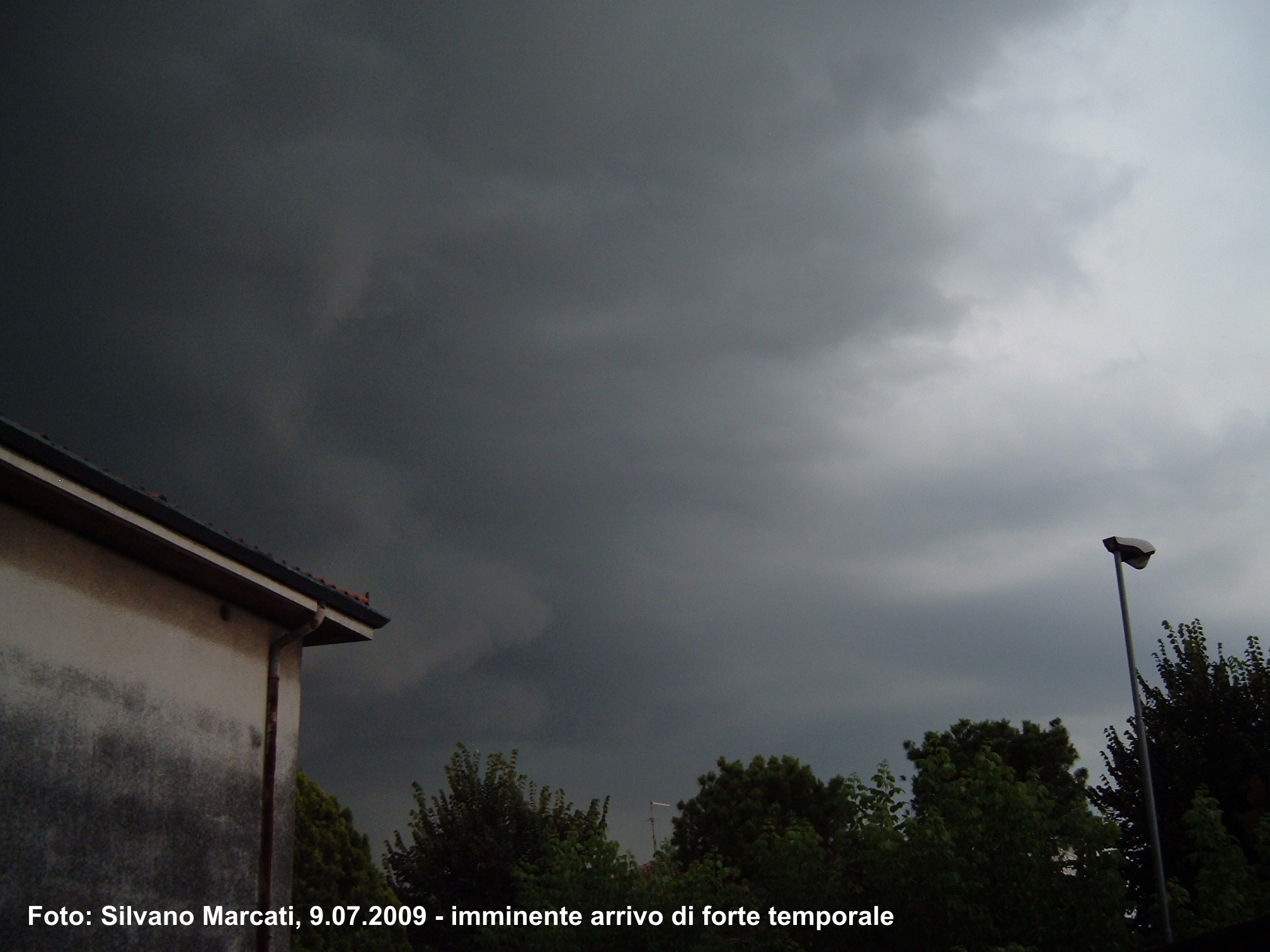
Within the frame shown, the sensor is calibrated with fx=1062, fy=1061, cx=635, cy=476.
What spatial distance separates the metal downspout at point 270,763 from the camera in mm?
11992

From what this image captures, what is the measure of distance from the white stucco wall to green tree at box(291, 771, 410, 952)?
86.2 feet

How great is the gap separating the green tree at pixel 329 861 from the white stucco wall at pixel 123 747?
26.3 meters

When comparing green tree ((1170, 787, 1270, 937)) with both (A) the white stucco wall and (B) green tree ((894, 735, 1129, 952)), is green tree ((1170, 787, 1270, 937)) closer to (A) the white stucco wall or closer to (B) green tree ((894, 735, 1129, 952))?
(B) green tree ((894, 735, 1129, 952))

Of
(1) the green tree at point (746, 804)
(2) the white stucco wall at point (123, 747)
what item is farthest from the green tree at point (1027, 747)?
(2) the white stucco wall at point (123, 747)

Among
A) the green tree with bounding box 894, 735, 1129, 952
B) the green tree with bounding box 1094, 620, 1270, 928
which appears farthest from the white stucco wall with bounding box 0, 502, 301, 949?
the green tree with bounding box 1094, 620, 1270, 928

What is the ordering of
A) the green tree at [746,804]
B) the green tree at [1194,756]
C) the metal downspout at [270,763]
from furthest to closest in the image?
1. the green tree at [746,804]
2. the green tree at [1194,756]
3. the metal downspout at [270,763]

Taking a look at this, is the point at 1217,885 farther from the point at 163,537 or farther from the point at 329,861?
the point at 329,861

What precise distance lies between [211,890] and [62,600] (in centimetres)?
365

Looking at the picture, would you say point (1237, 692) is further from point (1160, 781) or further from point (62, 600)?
point (62, 600)

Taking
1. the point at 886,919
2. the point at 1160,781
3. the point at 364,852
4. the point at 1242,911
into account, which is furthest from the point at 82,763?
the point at 364,852

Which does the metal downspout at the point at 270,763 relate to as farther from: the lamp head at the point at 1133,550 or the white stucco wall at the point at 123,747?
the lamp head at the point at 1133,550

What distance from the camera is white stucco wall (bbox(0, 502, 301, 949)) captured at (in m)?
9.18

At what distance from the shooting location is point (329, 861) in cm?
4481

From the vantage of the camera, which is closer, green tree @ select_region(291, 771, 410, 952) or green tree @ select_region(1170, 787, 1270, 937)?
green tree @ select_region(1170, 787, 1270, 937)
